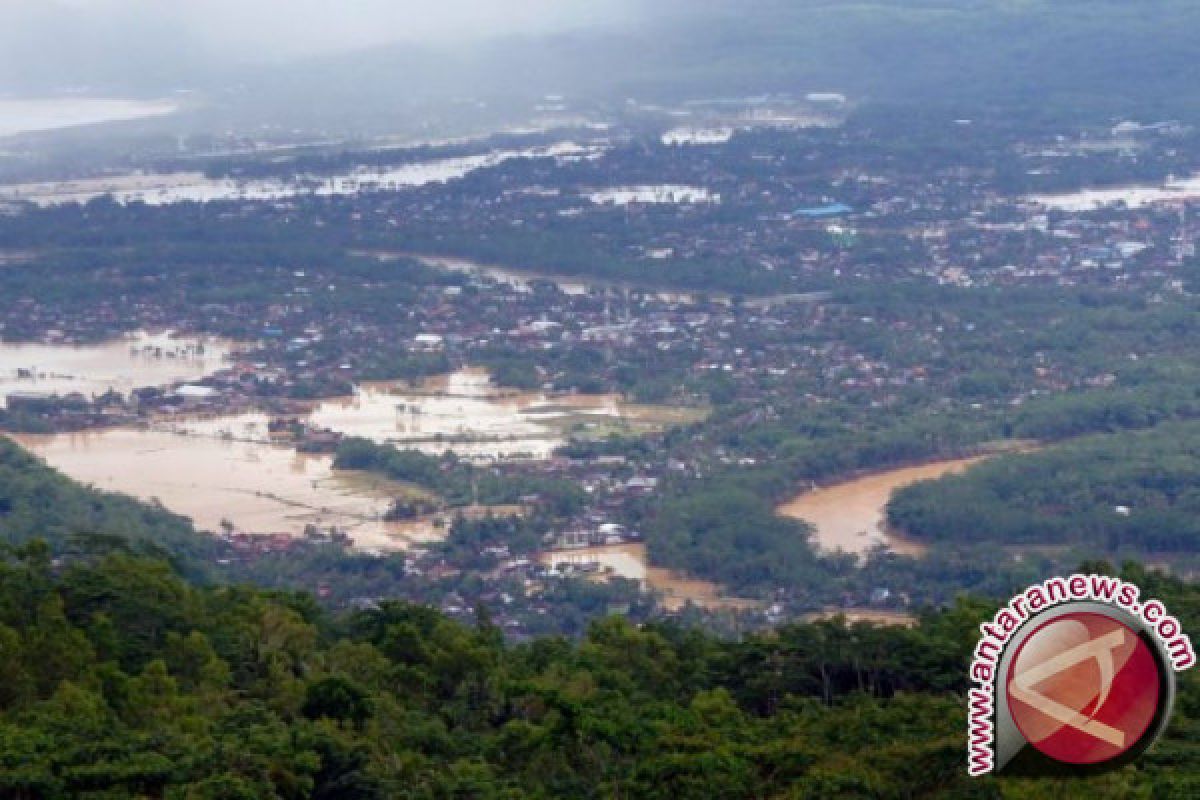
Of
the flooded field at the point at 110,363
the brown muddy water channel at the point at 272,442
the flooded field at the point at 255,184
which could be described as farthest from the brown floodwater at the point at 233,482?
the flooded field at the point at 255,184

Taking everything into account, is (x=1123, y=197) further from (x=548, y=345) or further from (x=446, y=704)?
(x=446, y=704)

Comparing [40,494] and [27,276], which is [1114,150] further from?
[40,494]

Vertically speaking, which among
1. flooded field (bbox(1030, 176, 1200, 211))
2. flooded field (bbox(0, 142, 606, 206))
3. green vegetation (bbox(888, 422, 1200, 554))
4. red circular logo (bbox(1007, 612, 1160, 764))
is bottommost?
green vegetation (bbox(888, 422, 1200, 554))

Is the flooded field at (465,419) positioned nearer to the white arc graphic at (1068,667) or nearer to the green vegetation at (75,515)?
the green vegetation at (75,515)

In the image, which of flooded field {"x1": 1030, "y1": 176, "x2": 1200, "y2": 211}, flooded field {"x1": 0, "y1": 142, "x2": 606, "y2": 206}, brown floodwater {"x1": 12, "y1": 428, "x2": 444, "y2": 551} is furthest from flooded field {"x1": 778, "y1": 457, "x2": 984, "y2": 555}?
flooded field {"x1": 0, "y1": 142, "x2": 606, "y2": 206}

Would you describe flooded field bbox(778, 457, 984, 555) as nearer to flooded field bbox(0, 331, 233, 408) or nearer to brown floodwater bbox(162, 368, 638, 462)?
brown floodwater bbox(162, 368, 638, 462)

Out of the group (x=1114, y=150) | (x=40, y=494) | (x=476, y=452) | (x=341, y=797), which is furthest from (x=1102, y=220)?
(x=341, y=797)

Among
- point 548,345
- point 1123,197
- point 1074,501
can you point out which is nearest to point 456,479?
point 1074,501

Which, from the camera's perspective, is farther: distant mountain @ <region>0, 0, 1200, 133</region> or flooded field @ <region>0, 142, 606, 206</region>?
distant mountain @ <region>0, 0, 1200, 133</region>
